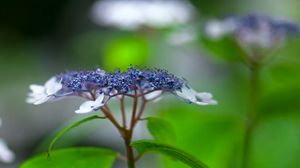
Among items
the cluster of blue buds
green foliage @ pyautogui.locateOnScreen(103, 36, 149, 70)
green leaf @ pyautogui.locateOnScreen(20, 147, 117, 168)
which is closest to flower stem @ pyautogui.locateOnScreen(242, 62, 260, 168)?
the cluster of blue buds

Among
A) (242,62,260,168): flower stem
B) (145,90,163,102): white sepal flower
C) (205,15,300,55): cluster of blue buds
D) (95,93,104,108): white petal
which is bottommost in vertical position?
(95,93,104,108): white petal

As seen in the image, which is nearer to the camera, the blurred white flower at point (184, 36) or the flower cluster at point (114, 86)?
the flower cluster at point (114, 86)

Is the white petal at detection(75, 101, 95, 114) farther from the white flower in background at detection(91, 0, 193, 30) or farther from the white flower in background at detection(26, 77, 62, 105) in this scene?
the white flower in background at detection(91, 0, 193, 30)

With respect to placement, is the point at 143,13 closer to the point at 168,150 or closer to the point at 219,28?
the point at 219,28

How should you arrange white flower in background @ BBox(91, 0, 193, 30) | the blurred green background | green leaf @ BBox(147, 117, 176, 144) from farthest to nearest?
white flower in background @ BBox(91, 0, 193, 30)
the blurred green background
green leaf @ BBox(147, 117, 176, 144)

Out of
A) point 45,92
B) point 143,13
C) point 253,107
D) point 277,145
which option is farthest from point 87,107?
point 143,13

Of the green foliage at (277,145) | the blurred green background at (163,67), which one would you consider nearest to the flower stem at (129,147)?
the blurred green background at (163,67)

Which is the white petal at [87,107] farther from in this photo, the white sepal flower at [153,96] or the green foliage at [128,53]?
the green foliage at [128,53]

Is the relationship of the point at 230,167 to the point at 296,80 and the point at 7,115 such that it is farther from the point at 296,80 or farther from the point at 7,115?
A: the point at 7,115
